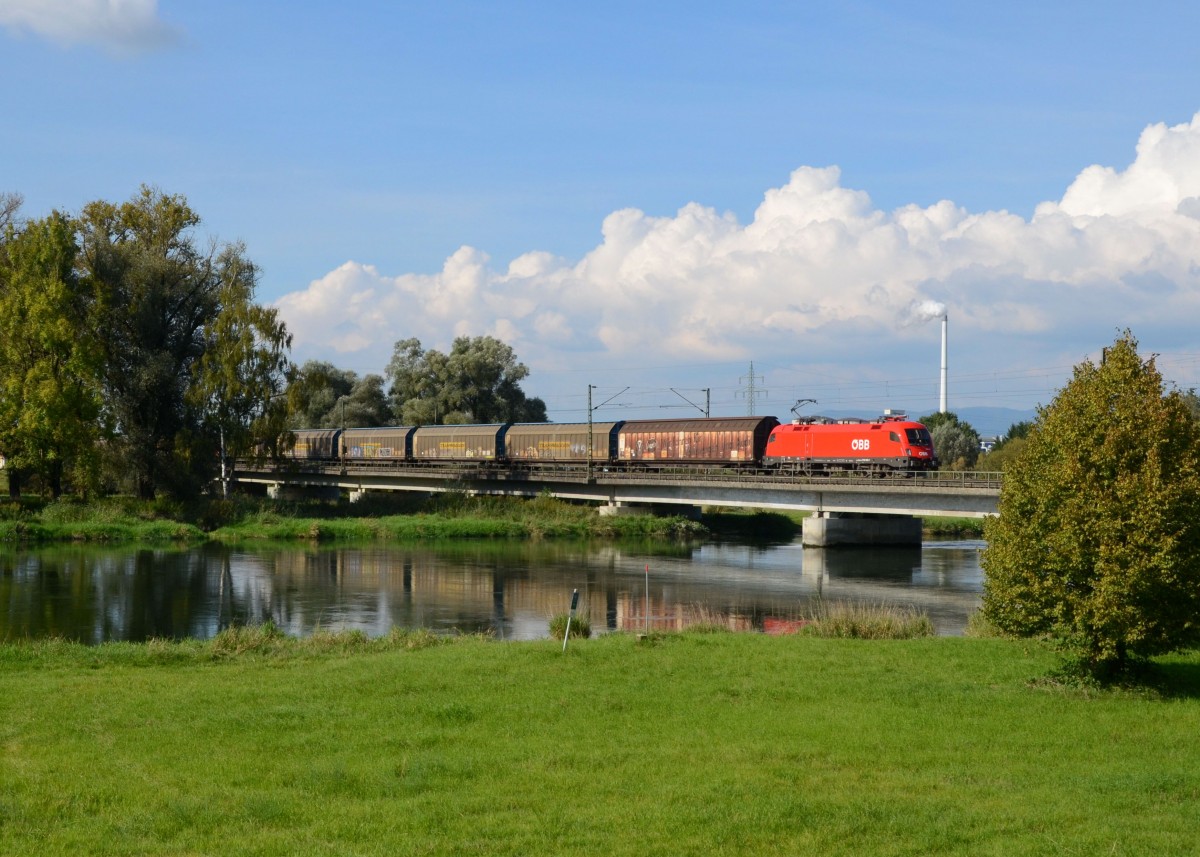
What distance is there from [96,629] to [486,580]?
17783 mm

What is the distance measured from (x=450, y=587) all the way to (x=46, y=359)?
29.2m

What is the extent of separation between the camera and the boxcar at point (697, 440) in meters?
70.0

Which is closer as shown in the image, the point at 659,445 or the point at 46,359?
the point at 46,359

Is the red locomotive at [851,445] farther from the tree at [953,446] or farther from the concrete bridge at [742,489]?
the tree at [953,446]

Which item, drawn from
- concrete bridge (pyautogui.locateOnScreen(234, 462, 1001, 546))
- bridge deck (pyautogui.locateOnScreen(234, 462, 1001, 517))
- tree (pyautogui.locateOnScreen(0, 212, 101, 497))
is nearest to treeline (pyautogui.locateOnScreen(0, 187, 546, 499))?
tree (pyautogui.locateOnScreen(0, 212, 101, 497))

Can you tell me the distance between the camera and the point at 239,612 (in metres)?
35.9

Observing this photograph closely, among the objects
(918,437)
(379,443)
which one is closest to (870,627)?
(918,437)

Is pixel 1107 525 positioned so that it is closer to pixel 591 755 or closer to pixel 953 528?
pixel 591 755

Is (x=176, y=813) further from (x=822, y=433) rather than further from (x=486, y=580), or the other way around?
(x=822, y=433)

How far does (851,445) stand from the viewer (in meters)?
65.1

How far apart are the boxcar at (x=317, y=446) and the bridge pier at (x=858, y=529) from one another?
48.5 meters

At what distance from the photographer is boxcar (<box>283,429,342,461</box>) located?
98.0 m

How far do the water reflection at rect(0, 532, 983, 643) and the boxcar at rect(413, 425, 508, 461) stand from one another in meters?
20.3

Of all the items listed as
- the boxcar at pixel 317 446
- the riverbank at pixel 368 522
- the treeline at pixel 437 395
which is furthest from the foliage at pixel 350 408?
the riverbank at pixel 368 522
